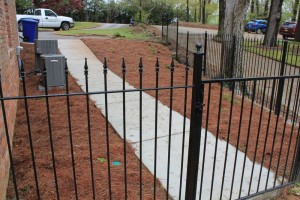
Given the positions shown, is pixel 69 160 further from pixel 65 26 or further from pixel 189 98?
pixel 65 26

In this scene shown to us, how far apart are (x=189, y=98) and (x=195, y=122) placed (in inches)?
144

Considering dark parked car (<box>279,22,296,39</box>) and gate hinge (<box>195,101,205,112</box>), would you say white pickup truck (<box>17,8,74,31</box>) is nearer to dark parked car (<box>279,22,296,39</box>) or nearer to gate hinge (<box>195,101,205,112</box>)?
dark parked car (<box>279,22,296,39</box>)

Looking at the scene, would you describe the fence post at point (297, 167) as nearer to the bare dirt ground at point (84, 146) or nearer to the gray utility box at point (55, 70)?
the bare dirt ground at point (84, 146)

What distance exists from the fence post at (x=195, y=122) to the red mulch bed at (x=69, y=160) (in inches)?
19.9

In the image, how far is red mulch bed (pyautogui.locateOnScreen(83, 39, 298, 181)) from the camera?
163 inches

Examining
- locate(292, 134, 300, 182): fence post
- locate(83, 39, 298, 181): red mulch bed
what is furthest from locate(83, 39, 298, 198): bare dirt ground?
locate(292, 134, 300, 182): fence post

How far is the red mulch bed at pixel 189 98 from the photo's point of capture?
4141mm

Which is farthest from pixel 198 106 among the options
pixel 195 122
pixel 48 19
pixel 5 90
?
pixel 48 19

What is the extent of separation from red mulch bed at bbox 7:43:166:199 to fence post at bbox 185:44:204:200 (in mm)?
505

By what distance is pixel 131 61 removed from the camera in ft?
30.3

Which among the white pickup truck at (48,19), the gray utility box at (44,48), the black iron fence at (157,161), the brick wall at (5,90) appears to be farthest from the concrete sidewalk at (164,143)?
the white pickup truck at (48,19)

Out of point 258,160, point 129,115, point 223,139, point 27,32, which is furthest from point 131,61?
point 258,160

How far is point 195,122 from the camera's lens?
8.03 ft

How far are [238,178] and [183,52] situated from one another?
9486 mm
